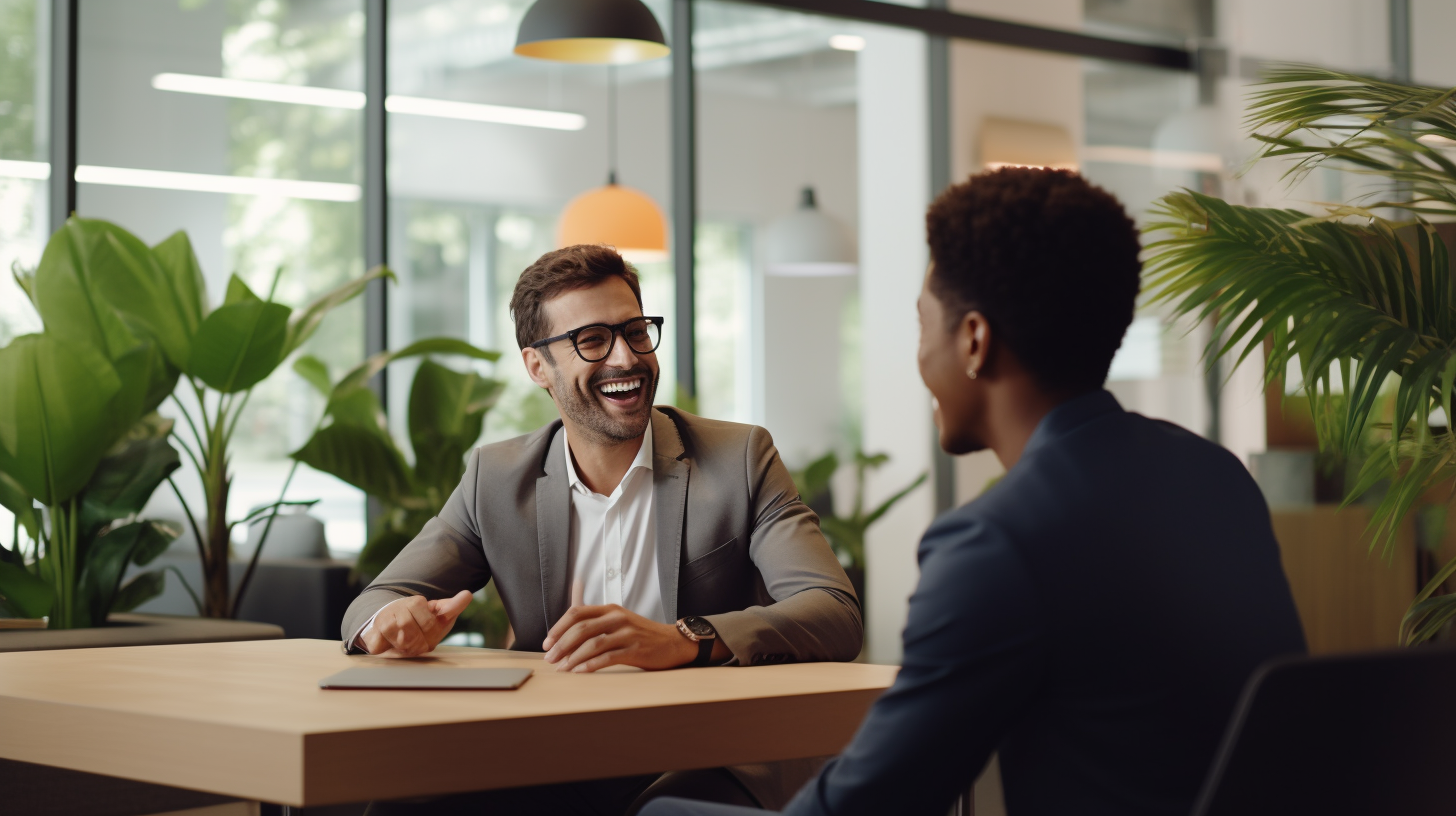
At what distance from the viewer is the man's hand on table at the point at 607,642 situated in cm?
171

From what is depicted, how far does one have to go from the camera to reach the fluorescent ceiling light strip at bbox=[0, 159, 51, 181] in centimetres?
418

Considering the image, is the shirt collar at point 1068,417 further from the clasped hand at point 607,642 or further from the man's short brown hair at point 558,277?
the man's short brown hair at point 558,277

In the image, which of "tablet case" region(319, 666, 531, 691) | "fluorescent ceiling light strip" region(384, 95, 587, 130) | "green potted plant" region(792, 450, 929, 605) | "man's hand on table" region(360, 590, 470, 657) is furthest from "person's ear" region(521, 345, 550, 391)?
"fluorescent ceiling light strip" region(384, 95, 587, 130)

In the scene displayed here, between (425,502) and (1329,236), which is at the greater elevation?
(1329,236)

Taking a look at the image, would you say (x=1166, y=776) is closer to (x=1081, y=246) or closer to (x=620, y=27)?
(x=1081, y=246)

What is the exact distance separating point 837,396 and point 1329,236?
7201 mm

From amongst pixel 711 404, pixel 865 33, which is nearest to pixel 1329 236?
pixel 865 33

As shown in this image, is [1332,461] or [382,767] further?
[1332,461]

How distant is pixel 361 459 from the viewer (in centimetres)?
371

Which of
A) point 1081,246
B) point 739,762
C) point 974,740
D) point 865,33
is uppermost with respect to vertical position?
point 865,33

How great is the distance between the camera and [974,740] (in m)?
1.07

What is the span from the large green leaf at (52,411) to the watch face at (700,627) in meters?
1.75

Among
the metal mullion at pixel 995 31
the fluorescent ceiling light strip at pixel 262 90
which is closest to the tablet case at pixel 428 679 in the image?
the fluorescent ceiling light strip at pixel 262 90

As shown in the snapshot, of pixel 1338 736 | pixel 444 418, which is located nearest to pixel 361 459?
pixel 444 418
